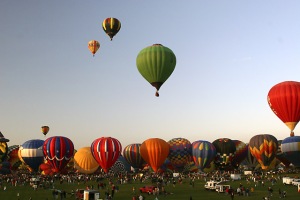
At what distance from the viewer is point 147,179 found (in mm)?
51656

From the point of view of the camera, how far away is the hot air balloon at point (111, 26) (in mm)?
54781

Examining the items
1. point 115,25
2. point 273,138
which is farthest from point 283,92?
point 115,25

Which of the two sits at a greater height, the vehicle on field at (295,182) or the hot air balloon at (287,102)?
the hot air balloon at (287,102)

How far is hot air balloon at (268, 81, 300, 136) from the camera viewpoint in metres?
50.9

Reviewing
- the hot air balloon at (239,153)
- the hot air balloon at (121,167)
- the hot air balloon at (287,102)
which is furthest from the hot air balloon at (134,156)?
the hot air balloon at (287,102)

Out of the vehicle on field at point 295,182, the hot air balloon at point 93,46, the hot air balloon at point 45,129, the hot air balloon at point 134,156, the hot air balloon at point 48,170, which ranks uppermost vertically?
the hot air balloon at point 93,46

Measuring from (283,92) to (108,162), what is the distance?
26.7 metres

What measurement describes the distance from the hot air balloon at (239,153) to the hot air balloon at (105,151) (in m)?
21.7

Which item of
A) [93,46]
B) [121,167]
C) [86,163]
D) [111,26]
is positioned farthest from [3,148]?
[111,26]

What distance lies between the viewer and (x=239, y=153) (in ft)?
211

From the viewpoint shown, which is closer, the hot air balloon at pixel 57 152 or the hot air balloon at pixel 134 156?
the hot air balloon at pixel 57 152

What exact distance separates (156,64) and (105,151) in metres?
15.6

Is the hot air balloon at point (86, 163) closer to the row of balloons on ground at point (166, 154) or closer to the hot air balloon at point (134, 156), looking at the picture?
the row of balloons on ground at point (166, 154)

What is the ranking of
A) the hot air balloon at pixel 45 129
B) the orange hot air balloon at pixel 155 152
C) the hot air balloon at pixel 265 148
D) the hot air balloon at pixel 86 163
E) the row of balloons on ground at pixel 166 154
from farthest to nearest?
the hot air balloon at pixel 45 129 → the hot air balloon at pixel 86 163 → the hot air balloon at pixel 265 148 → the orange hot air balloon at pixel 155 152 → the row of balloons on ground at pixel 166 154
